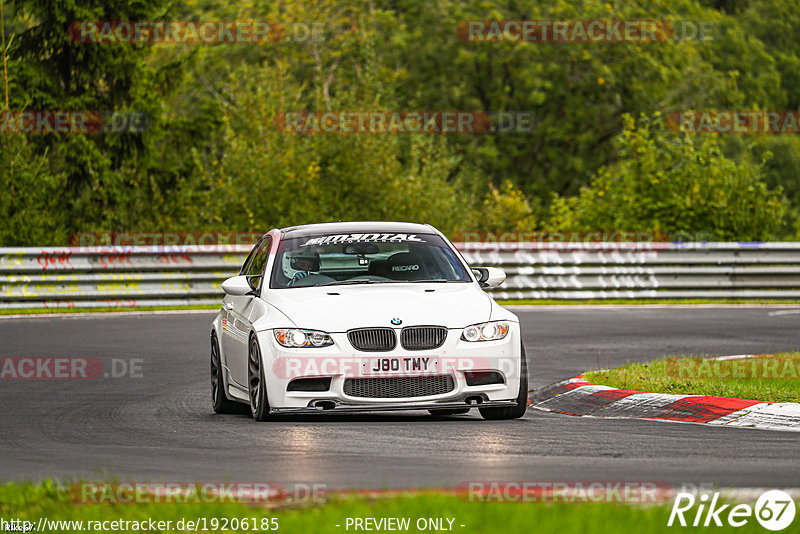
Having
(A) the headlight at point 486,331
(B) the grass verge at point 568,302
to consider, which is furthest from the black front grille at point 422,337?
(B) the grass verge at point 568,302

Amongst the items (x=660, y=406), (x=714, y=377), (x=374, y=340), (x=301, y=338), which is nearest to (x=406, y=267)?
(x=374, y=340)

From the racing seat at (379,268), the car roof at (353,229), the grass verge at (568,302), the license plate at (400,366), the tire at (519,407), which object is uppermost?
the car roof at (353,229)

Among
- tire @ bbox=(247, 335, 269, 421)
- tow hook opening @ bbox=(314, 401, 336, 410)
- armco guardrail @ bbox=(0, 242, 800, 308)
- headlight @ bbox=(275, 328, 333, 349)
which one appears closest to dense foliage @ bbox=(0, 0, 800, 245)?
armco guardrail @ bbox=(0, 242, 800, 308)

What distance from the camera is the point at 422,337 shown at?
418 inches

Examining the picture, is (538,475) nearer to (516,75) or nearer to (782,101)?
(516,75)

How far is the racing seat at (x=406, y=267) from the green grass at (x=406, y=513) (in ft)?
16.2

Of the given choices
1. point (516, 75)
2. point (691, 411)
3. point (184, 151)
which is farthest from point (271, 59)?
point (691, 411)

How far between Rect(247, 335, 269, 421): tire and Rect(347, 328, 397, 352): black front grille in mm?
726

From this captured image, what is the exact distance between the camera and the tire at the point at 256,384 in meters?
10.8

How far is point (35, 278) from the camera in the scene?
24.3 meters

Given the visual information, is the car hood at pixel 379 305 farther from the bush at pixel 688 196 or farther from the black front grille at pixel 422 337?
the bush at pixel 688 196

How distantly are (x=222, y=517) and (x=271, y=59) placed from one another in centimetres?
5007

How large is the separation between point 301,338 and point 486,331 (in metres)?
1.35

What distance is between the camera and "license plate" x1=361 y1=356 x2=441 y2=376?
10.5 m
